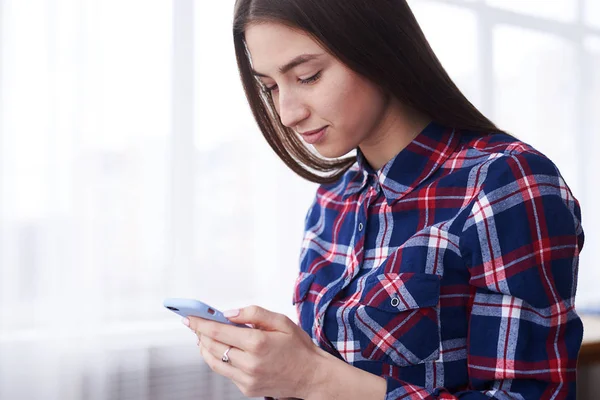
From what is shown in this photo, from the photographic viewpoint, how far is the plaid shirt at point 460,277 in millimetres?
822

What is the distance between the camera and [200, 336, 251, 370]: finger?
844mm

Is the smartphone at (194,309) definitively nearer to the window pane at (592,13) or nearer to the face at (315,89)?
the face at (315,89)

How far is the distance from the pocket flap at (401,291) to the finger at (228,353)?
225mm

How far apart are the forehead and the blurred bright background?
0.94m

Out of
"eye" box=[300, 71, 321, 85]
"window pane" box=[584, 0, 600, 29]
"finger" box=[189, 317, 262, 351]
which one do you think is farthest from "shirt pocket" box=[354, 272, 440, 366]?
"window pane" box=[584, 0, 600, 29]

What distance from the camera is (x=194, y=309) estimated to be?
0.81 m

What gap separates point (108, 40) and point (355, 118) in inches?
43.2

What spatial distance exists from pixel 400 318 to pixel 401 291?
0.05 m

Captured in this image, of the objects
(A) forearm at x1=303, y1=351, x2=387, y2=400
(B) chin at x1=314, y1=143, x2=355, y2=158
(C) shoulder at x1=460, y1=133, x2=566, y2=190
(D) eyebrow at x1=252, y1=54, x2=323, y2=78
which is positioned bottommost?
(A) forearm at x1=303, y1=351, x2=387, y2=400

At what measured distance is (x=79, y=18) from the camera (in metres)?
1.73

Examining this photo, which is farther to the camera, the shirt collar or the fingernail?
the shirt collar

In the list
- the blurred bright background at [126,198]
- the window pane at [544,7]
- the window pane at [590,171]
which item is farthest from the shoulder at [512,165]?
the window pane at [590,171]

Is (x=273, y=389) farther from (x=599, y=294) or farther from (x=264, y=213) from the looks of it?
(x=599, y=294)

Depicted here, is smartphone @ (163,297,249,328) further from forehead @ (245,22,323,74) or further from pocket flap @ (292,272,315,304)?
forehead @ (245,22,323,74)
